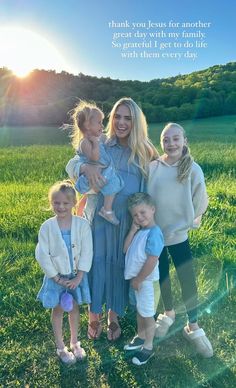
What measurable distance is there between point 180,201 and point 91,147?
0.86 meters

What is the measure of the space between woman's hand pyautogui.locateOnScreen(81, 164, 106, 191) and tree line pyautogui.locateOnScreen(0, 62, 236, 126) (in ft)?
54.8

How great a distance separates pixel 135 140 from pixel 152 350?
182cm

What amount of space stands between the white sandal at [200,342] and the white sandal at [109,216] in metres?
1.21

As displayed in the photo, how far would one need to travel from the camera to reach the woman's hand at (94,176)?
3.39 meters

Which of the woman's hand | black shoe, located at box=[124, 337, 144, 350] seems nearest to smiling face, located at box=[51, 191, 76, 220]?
the woman's hand

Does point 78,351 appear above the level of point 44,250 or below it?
below

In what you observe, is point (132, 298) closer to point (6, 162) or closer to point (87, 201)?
point (87, 201)

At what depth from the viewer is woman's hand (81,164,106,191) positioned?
3387 millimetres

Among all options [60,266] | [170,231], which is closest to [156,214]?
[170,231]

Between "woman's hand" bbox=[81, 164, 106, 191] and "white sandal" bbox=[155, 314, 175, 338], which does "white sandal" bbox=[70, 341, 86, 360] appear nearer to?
"white sandal" bbox=[155, 314, 175, 338]

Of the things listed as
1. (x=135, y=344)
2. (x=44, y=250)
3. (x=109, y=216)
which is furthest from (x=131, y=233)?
(x=135, y=344)

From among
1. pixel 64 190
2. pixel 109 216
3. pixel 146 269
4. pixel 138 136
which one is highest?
pixel 138 136

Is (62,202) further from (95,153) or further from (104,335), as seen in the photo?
(104,335)

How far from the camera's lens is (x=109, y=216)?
136 inches
